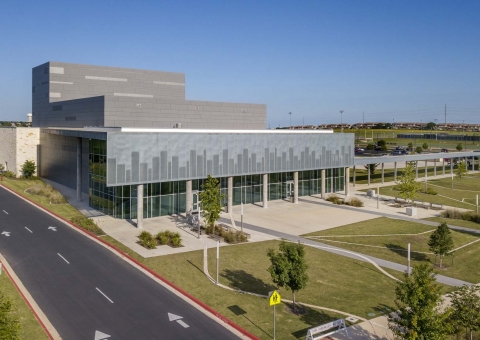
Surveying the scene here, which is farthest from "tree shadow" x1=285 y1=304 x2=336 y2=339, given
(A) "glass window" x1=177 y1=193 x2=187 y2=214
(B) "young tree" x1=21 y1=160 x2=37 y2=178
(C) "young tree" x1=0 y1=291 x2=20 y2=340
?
(B) "young tree" x1=21 y1=160 x2=37 y2=178

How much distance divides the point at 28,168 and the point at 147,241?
3668 centimetres

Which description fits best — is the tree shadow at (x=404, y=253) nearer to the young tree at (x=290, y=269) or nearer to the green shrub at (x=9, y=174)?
the young tree at (x=290, y=269)

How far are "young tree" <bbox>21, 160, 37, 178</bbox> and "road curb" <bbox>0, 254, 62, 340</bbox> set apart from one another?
3675 centimetres

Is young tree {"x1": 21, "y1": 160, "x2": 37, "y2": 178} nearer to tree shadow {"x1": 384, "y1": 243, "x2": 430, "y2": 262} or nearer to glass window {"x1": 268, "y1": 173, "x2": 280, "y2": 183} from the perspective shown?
glass window {"x1": 268, "y1": 173, "x2": 280, "y2": 183}

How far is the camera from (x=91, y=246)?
3027 cm

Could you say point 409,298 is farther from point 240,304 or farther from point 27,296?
point 27,296

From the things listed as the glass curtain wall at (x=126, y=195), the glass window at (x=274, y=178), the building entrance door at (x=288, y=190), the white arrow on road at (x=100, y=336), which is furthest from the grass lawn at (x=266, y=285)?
the building entrance door at (x=288, y=190)

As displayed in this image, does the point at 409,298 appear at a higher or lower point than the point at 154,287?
higher

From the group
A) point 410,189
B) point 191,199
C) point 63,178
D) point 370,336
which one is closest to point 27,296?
point 370,336

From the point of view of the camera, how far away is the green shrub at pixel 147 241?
30062 mm

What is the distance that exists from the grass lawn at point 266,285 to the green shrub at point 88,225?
9.57 ft

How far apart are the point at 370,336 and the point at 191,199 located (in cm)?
2585

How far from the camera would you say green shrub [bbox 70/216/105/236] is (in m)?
33.9

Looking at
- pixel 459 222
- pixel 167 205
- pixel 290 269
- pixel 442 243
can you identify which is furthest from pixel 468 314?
pixel 167 205
